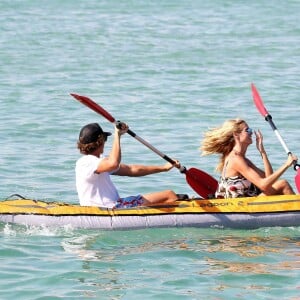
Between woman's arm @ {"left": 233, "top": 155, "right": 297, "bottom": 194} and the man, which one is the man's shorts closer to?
the man

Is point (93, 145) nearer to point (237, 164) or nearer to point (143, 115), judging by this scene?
point (237, 164)

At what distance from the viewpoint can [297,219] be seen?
10.2 metres

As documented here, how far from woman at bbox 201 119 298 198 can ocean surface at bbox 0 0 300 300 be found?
42 centimetres

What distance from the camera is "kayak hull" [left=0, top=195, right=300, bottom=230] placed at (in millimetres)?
10156

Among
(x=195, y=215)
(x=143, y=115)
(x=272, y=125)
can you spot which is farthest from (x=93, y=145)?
(x=143, y=115)

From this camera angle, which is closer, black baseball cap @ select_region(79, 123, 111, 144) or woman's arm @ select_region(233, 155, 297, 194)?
black baseball cap @ select_region(79, 123, 111, 144)

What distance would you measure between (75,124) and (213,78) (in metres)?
4.43

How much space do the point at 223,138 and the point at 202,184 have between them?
0.69m

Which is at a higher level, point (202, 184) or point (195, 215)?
point (202, 184)

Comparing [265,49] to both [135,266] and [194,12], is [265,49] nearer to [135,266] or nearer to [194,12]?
[194,12]

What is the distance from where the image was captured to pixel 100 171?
10.0 meters

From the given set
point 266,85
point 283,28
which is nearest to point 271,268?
point 266,85

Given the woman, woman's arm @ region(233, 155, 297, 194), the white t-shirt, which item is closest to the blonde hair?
the woman

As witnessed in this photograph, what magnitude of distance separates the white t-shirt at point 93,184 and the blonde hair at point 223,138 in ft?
3.19
